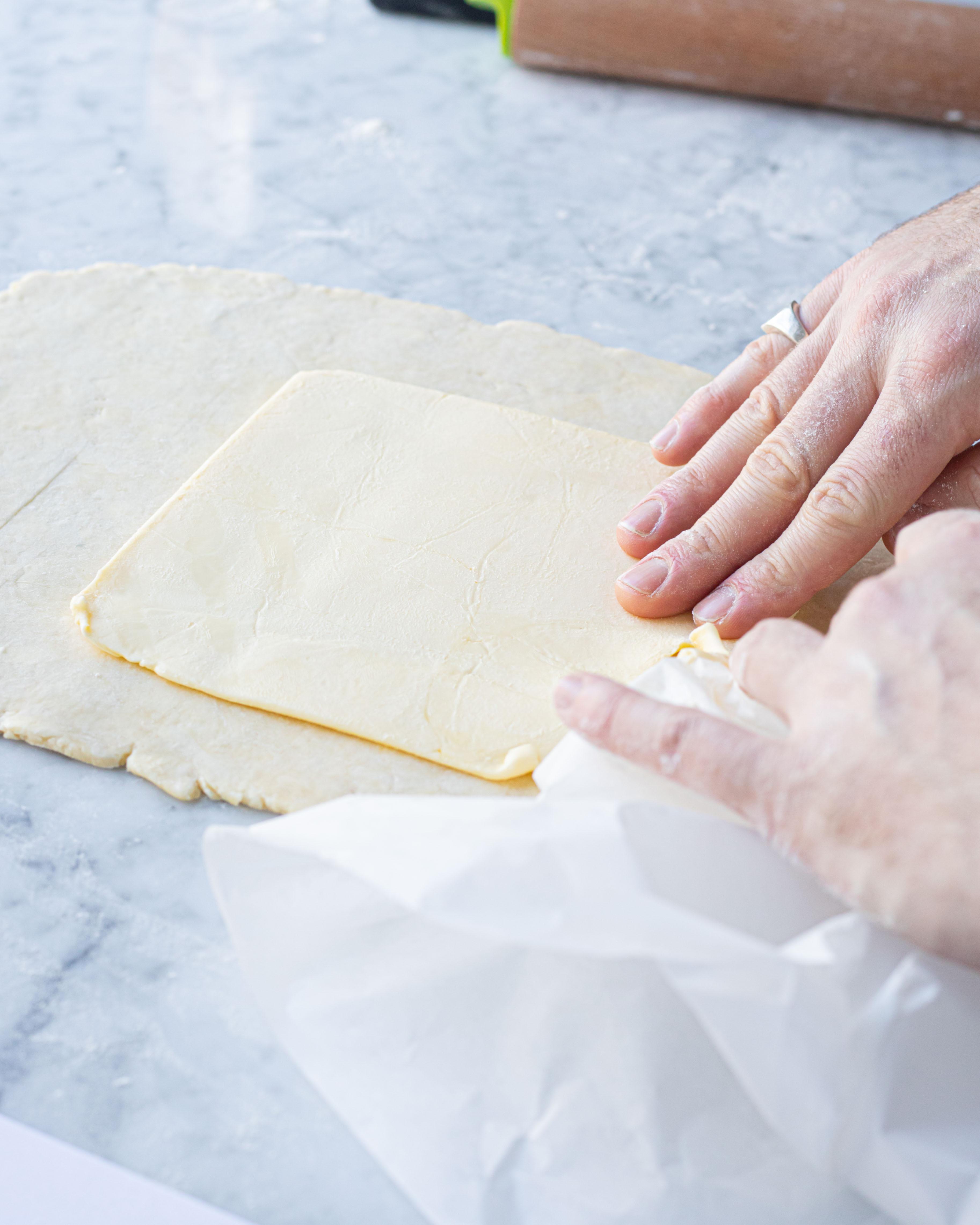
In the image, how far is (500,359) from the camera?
4.69 ft

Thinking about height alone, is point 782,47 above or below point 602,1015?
above

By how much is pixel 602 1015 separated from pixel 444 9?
2310 mm

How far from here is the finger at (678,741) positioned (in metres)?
0.69

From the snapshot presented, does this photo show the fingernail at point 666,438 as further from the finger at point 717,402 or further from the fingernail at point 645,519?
the fingernail at point 645,519

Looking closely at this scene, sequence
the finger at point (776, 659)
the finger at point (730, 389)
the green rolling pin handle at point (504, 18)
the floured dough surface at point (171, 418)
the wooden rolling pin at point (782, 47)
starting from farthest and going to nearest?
the green rolling pin handle at point (504, 18)
the wooden rolling pin at point (782, 47)
the finger at point (730, 389)
the floured dough surface at point (171, 418)
the finger at point (776, 659)

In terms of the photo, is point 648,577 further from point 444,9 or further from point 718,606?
point 444,9

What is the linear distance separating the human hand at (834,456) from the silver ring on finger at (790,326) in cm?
5

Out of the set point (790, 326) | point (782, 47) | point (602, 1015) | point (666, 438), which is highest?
point (782, 47)

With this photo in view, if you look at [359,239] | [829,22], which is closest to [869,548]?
[359,239]

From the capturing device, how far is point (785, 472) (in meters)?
1.05

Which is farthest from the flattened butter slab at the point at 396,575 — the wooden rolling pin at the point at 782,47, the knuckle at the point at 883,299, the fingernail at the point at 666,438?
the wooden rolling pin at the point at 782,47

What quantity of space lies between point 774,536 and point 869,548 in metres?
0.09

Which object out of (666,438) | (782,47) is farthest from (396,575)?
(782,47)

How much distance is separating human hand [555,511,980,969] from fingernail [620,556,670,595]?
260mm
